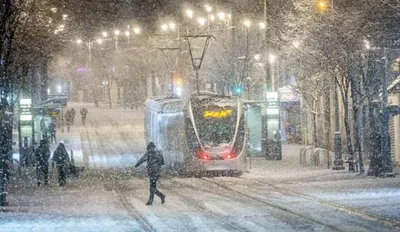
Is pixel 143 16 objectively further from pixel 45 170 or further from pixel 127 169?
pixel 45 170

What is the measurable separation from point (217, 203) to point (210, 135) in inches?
461

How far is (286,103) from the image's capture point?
6181 centimetres

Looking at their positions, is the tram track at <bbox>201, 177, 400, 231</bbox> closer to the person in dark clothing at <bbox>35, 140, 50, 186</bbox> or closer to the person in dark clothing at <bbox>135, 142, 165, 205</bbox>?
the person in dark clothing at <bbox>135, 142, 165, 205</bbox>

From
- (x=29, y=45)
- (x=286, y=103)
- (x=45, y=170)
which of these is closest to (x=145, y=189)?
(x=45, y=170)

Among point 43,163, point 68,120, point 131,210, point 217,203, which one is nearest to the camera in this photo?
point 131,210

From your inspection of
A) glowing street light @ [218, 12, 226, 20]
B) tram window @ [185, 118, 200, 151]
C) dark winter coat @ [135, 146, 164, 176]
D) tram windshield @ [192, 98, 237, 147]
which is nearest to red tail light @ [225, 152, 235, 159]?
tram windshield @ [192, 98, 237, 147]

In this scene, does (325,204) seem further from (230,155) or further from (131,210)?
(230,155)

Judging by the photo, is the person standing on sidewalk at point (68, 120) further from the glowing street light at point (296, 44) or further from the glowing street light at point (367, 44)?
the glowing street light at point (367, 44)

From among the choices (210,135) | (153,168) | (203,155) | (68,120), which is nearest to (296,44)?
(210,135)

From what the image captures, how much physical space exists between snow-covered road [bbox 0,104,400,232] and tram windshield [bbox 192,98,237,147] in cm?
187

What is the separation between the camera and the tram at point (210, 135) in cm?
3488

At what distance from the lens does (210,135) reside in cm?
3544

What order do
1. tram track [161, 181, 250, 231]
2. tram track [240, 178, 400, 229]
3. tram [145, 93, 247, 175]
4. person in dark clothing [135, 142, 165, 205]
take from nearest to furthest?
1. tram track [161, 181, 250, 231]
2. tram track [240, 178, 400, 229]
3. person in dark clothing [135, 142, 165, 205]
4. tram [145, 93, 247, 175]

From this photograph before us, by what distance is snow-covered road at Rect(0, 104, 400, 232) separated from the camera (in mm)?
18766
